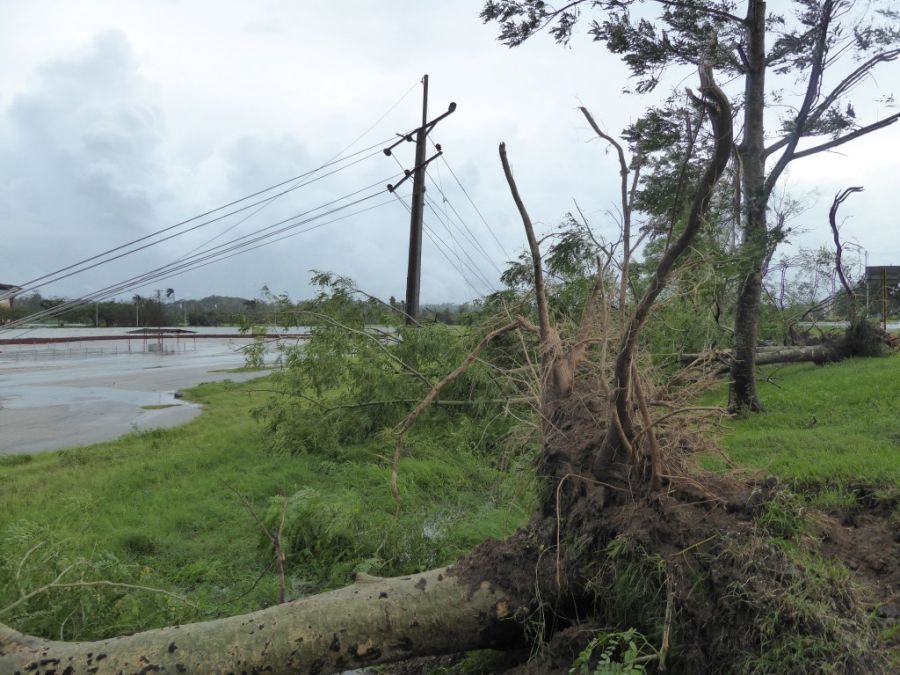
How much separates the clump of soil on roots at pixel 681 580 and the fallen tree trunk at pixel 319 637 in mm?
160

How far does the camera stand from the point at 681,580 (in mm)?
2547

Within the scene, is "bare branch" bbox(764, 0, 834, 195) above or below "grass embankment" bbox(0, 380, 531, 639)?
above

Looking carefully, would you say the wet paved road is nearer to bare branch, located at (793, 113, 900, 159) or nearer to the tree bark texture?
the tree bark texture

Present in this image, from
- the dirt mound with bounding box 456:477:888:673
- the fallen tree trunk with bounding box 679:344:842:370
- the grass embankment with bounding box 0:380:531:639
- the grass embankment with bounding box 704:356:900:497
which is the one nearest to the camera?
the dirt mound with bounding box 456:477:888:673

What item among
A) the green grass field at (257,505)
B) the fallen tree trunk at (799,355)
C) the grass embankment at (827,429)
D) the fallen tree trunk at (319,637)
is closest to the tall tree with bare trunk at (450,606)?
the fallen tree trunk at (319,637)

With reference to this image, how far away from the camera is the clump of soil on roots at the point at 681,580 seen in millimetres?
2283

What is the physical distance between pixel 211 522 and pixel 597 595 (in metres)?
3.94

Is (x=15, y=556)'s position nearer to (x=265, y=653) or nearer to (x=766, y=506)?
(x=265, y=653)

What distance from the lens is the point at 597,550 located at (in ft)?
9.55

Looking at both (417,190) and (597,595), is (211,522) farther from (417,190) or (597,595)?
(417,190)

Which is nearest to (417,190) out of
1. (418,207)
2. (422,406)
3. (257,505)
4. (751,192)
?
(418,207)

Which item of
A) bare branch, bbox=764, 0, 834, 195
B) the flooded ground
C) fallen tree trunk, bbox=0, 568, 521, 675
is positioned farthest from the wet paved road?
bare branch, bbox=764, 0, 834, 195

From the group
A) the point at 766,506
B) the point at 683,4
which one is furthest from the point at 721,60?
the point at 766,506

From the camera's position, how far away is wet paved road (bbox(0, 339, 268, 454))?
10.3m
